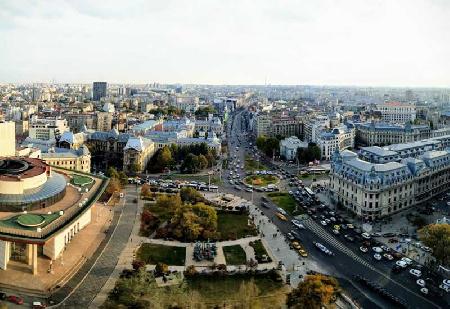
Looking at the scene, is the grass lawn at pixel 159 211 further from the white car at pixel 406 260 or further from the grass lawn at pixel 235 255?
the white car at pixel 406 260

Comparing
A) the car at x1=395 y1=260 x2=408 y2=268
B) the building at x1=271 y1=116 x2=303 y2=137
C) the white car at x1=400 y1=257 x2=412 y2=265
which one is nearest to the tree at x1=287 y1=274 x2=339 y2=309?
the car at x1=395 y1=260 x2=408 y2=268

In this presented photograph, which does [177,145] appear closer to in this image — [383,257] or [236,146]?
[236,146]

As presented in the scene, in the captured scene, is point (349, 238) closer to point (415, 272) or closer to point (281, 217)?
point (415, 272)

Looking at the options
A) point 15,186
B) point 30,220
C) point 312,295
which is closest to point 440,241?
point 312,295

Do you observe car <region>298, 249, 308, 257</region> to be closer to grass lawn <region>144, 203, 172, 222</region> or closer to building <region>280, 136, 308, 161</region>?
grass lawn <region>144, 203, 172, 222</region>

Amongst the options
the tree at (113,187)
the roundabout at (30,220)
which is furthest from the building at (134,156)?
the roundabout at (30,220)

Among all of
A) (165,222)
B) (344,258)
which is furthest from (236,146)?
(344,258)

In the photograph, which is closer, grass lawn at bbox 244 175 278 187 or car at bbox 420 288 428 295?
car at bbox 420 288 428 295
